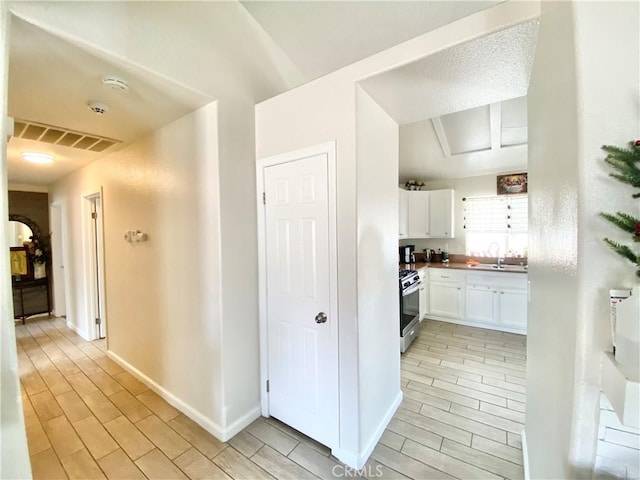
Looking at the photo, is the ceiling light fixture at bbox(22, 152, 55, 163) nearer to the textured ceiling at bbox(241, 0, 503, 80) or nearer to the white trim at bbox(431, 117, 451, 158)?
the textured ceiling at bbox(241, 0, 503, 80)

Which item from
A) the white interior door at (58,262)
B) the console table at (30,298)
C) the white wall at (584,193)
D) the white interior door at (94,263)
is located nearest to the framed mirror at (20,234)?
the white interior door at (58,262)

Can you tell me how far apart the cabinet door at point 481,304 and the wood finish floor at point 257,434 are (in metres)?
0.94

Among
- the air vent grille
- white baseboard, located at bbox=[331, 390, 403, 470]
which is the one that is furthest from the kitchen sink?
the air vent grille

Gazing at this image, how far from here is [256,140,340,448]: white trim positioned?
65.9 inches

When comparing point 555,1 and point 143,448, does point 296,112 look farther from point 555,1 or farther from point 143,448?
point 143,448

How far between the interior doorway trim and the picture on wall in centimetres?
388

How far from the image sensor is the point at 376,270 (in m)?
1.85

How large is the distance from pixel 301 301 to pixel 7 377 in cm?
137

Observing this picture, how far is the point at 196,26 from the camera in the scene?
1.62 meters

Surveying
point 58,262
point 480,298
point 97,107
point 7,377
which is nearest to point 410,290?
point 480,298

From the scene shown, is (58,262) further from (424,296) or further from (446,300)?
(446,300)

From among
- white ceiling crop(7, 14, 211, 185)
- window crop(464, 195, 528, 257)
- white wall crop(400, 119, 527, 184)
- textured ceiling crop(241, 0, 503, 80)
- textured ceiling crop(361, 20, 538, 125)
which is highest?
textured ceiling crop(241, 0, 503, 80)

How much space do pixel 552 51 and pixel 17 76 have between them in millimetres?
2637

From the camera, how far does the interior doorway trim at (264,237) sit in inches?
65.9
